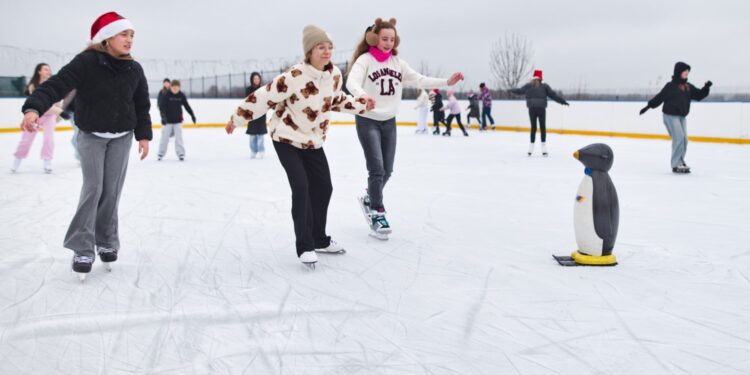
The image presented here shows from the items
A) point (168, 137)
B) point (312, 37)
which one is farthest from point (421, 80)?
point (168, 137)

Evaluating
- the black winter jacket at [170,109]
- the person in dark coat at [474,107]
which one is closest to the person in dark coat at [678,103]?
the black winter jacket at [170,109]

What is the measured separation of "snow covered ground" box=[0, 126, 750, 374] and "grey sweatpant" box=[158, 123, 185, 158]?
3.35 meters

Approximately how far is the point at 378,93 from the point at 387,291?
5.37ft

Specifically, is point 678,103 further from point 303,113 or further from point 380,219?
point 303,113

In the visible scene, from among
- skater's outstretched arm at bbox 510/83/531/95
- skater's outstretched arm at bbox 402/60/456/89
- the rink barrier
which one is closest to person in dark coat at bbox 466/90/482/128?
the rink barrier

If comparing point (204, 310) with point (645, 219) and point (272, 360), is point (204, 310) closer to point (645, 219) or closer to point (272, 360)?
point (272, 360)

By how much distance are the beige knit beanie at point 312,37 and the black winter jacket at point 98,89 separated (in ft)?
2.96

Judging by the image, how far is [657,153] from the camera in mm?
10789

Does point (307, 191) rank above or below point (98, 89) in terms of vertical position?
below

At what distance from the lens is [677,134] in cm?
789

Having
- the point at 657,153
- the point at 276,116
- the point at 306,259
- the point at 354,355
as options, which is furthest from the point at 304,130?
the point at 657,153

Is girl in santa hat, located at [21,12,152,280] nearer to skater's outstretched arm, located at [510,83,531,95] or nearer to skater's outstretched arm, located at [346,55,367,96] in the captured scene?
skater's outstretched arm, located at [346,55,367,96]

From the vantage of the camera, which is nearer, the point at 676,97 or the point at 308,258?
the point at 308,258

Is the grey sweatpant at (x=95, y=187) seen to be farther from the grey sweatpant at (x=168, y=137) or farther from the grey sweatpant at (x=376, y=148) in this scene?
the grey sweatpant at (x=168, y=137)
